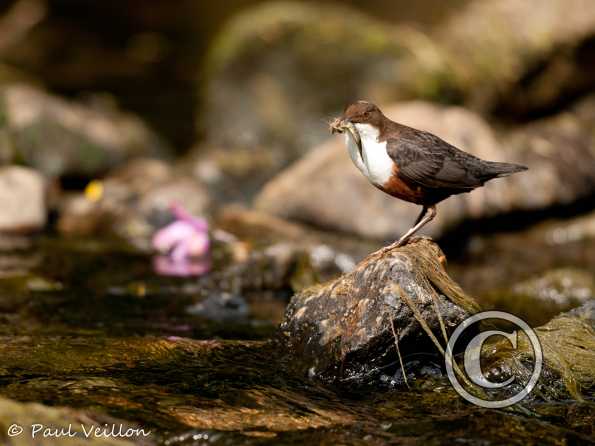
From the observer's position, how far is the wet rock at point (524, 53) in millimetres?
11859

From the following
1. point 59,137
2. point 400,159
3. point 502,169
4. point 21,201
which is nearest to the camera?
point 400,159

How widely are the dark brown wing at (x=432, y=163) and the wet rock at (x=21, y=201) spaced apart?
523 cm

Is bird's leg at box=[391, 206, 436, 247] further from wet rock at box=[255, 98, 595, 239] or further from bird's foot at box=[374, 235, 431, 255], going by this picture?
wet rock at box=[255, 98, 595, 239]

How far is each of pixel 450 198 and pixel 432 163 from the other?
3971mm

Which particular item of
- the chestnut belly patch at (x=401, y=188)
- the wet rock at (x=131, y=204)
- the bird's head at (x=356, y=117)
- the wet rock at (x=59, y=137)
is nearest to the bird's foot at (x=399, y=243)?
the chestnut belly patch at (x=401, y=188)

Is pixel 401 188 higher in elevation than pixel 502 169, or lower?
lower

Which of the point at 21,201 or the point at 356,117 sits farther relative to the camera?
the point at 21,201

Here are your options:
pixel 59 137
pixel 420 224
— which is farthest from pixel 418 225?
pixel 59 137
